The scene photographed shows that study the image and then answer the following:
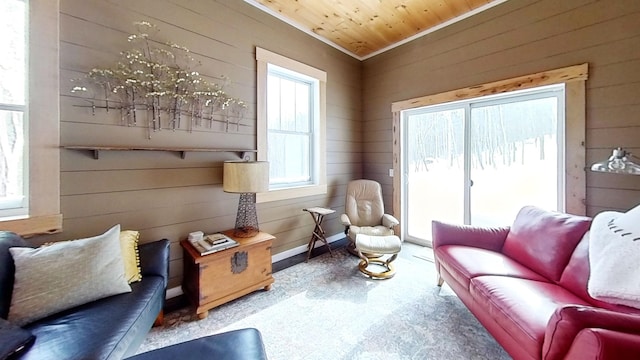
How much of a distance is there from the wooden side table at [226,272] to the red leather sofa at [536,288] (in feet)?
5.40

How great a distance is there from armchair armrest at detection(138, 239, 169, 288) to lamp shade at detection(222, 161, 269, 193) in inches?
27.5

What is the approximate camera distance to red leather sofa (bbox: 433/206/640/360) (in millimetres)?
1017

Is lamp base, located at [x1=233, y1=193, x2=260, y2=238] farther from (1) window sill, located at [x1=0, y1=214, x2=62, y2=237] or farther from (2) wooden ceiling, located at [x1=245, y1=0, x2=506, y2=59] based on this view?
(2) wooden ceiling, located at [x1=245, y1=0, x2=506, y2=59]

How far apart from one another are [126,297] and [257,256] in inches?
40.7

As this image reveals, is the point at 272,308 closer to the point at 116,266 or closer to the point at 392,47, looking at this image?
the point at 116,266

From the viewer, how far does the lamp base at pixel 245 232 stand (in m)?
2.45

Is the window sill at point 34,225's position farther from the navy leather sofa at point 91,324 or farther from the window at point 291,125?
the window at point 291,125

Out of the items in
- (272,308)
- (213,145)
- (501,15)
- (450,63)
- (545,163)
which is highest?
(501,15)

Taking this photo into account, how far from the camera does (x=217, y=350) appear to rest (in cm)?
113

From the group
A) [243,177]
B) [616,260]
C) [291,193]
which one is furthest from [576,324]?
[291,193]

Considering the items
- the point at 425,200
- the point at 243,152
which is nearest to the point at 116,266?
the point at 243,152

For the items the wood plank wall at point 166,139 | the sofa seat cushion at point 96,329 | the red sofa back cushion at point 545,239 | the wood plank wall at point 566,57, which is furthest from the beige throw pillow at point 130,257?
the wood plank wall at point 566,57

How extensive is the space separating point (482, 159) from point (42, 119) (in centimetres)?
410

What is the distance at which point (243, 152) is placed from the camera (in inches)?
109
